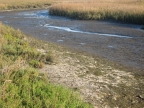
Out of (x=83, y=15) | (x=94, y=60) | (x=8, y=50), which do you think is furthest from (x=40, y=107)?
(x=83, y=15)

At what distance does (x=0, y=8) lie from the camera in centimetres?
4006

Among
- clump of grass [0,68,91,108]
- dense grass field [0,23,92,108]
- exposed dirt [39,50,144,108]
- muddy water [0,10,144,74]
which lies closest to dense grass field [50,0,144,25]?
muddy water [0,10,144,74]

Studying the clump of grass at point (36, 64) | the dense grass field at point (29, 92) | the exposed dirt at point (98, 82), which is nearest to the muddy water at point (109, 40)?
the exposed dirt at point (98, 82)

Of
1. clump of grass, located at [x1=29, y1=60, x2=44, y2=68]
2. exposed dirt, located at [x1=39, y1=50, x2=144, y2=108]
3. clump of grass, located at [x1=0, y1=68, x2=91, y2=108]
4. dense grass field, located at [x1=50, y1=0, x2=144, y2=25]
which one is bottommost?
dense grass field, located at [x1=50, y1=0, x2=144, y2=25]

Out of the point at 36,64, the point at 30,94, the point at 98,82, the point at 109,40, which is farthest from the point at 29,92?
the point at 109,40

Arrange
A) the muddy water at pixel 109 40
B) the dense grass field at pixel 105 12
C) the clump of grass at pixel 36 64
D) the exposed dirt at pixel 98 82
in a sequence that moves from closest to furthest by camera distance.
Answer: the exposed dirt at pixel 98 82
the clump of grass at pixel 36 64
the muddy water at pixel 109 40
the dense grass field at pixel 105 12

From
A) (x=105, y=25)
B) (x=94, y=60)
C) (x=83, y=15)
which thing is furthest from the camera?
(x=83, y=15)

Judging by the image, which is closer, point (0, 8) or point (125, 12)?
point (125, 12)

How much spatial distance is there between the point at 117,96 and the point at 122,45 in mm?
7545

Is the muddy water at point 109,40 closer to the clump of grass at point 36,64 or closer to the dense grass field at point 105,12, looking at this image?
the dense grass field at point 105,12

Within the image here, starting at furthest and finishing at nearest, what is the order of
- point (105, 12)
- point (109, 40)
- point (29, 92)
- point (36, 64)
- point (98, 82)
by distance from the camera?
point (105, 12)
point (109, 40)
point (36, 64)
point (98, 82)
point (29, 92)

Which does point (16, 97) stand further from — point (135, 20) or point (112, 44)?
point (135, 20)

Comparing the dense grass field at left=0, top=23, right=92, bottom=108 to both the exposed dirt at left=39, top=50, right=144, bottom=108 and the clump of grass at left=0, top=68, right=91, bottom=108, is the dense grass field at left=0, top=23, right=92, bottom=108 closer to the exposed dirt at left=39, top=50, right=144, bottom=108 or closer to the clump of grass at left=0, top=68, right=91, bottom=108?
the clump of grass at left=0, top=68, right=91, bottom=108

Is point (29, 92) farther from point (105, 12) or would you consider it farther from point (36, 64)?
point (105, 12)
